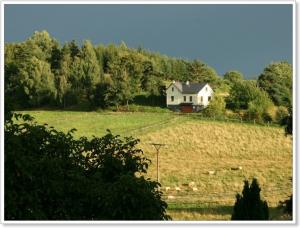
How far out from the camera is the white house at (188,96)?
73.4 meters

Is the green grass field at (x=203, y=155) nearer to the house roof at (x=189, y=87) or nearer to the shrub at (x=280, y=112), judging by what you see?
the shrub at (x=280, y=112)

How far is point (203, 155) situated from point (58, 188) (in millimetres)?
33571

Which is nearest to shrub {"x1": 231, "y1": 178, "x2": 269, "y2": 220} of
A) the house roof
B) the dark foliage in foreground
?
the dark foliage in foreground

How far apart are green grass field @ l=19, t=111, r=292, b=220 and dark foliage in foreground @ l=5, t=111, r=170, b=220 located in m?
9.37

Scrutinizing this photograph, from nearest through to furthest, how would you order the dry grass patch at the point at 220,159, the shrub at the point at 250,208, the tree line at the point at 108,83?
the shrub at the point at 250,208 < the dry grass patch at the point at 220,159 < the tree line at the point at 108,83

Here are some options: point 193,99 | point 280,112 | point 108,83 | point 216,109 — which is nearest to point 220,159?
point 216,109

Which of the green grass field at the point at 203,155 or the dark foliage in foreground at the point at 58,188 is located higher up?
the dark foliage in foreground at the point at 58,188

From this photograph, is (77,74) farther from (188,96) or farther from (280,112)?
(280,112)

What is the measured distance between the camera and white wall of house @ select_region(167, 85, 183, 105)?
241 ft

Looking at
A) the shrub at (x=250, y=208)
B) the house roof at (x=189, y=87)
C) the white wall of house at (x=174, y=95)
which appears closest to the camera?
the shrub at (x=250, y=208)

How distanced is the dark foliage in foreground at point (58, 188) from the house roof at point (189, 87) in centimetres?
6535

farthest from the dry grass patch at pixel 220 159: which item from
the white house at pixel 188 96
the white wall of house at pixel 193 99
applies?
the white wall of house at pixel 193 99

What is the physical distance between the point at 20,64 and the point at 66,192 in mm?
66701

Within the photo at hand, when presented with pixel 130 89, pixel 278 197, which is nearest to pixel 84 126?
pixel 130 89
